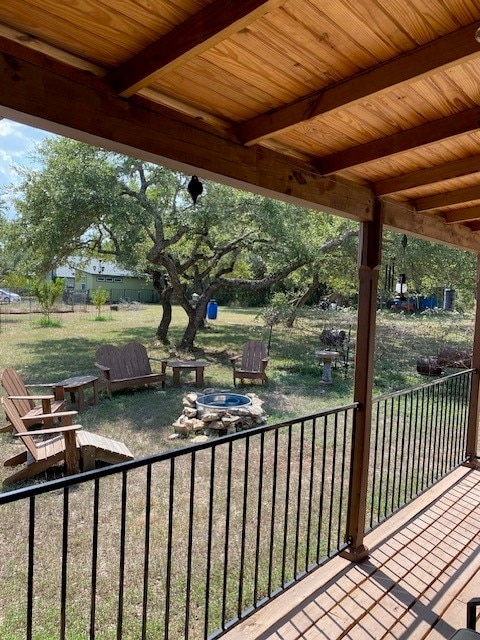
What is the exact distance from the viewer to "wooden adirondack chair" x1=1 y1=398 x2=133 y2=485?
14.0ft

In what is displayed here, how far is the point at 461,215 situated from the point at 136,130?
2.59 meters

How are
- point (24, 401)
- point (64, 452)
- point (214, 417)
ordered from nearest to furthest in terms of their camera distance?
1. point (64, 452)
2. point (24, 401)
3. point (214, 417)

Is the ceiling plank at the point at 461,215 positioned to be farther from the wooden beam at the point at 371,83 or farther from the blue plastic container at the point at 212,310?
the blue plastic container at the point at 212,310

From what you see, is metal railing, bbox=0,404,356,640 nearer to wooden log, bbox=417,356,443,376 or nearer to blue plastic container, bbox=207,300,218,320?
wooden log, bbox=417,356,443,376

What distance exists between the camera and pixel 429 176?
7.86 ft

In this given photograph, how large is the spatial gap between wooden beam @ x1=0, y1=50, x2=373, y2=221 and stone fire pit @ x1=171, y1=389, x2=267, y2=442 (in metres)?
4.15

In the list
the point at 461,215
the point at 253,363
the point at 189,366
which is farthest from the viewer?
the point at 253,363

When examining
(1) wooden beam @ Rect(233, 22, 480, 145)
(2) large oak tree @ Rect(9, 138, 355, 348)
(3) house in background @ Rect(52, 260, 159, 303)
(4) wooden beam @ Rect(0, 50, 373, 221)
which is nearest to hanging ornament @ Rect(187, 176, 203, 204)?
(4) wooden beam @ Rect(0, 50, 373, 221)

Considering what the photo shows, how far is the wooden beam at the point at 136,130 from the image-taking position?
4.12ft

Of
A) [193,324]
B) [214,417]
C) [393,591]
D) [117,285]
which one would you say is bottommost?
[214,417]

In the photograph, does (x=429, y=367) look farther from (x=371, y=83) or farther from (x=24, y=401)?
(x=371, y=83)

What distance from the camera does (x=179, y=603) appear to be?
8.96ft

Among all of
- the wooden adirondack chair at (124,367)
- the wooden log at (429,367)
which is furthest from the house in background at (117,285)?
the wooden log at (429,367)

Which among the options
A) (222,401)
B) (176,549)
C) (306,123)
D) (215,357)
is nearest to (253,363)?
(222,401)
